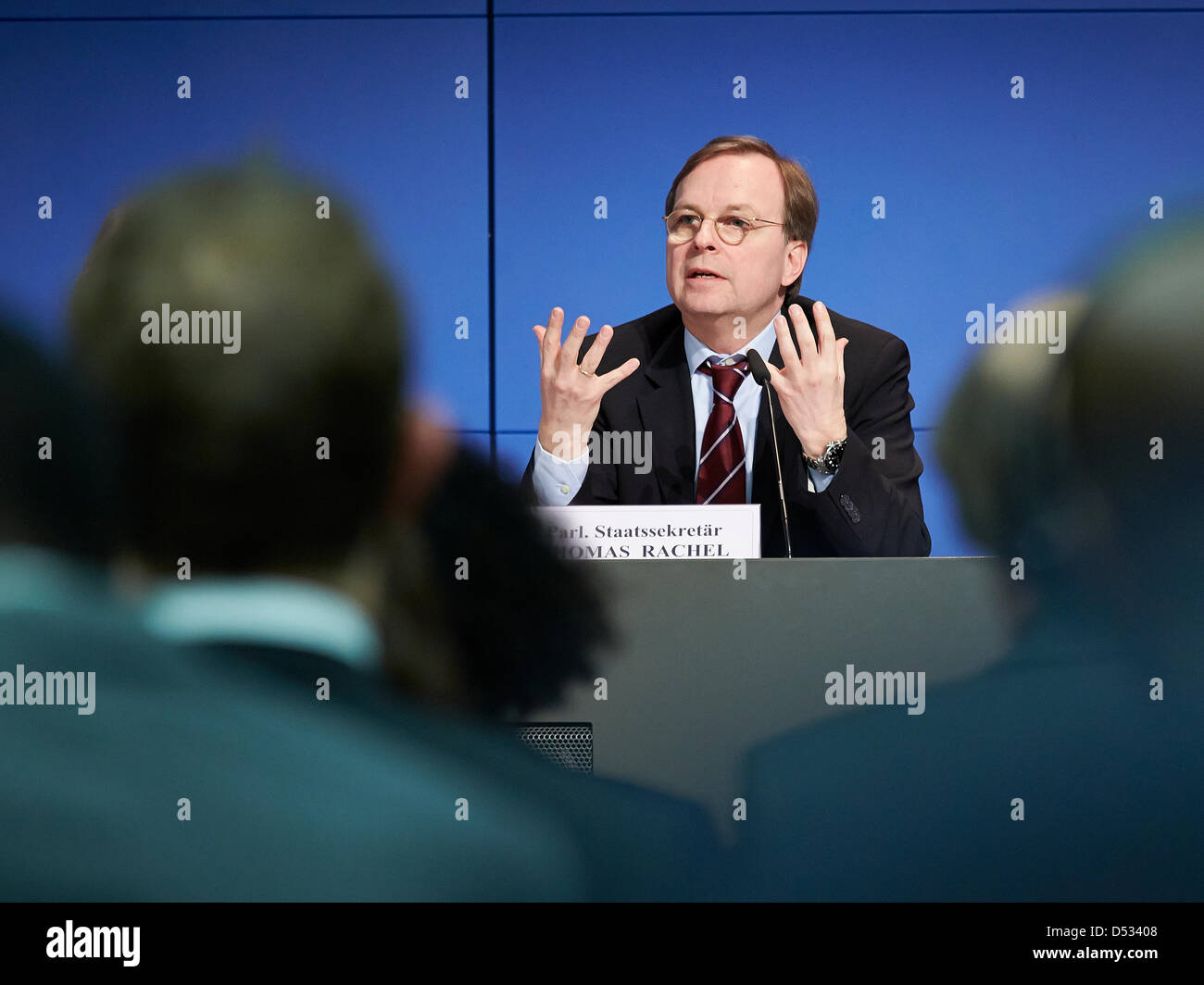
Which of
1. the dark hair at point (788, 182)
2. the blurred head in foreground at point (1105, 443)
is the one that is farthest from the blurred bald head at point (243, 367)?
the blurred head in foreground at point (1105, 443)

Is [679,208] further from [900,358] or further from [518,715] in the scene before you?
[518,715]

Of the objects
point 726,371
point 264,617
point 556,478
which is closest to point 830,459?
point 726,371

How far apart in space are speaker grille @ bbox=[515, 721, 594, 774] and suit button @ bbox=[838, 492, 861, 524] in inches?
28.3

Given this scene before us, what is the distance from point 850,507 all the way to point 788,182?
2.94ft

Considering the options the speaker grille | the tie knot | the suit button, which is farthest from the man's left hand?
the speaker grille

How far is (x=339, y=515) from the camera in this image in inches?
102

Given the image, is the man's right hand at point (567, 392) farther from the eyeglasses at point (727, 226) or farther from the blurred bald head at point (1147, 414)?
the blurred bald head at point (1147, 414)

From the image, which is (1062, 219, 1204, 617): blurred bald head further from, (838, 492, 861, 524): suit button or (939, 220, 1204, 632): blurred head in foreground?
(838, 492, 861, 524): suit button

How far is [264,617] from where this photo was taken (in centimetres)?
246

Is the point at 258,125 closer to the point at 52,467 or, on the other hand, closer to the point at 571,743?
the point at 52,467

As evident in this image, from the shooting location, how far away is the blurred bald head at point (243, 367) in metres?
2.56

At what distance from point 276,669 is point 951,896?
1.50 meters

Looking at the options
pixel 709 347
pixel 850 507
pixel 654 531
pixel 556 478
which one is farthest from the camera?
pixel 709 347

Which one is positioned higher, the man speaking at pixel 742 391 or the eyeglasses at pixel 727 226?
the eyeglasses at pixel 727 226
